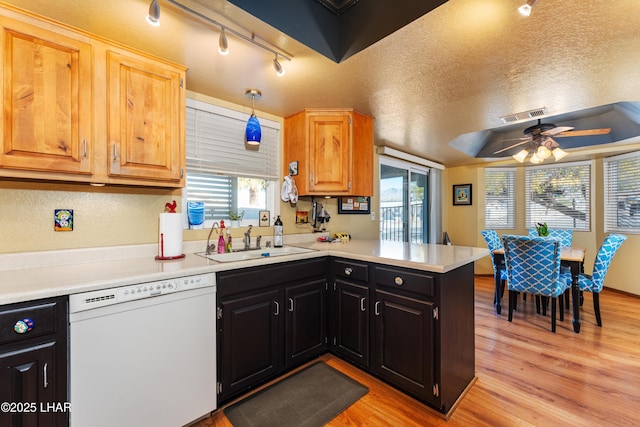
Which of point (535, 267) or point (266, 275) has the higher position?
point (266, 275)

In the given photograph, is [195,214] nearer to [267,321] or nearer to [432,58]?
[267,321]

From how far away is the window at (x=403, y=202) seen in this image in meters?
4.18

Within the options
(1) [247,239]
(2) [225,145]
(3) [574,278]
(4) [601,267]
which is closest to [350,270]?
(1) [247,239]

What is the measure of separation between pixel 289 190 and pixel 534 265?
269cm

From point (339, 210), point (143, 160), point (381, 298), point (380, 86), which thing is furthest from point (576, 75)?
point (143, 160)

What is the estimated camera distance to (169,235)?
178 cm

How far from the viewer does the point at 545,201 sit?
472cm

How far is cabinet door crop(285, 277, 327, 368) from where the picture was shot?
1973 mm

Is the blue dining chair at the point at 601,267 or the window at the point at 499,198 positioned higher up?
the window at the point at 499,198

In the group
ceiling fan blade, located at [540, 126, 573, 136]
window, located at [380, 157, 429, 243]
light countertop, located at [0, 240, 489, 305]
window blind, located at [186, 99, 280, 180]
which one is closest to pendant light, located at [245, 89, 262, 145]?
window blind, located at [186, 99, 280, 180]

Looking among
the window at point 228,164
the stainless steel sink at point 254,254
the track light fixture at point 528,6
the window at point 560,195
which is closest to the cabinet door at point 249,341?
the stainless steel sink at point 254,254

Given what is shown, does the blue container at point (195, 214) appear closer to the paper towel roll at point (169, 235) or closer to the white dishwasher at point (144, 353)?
the paper towel roll at point (169, 235)

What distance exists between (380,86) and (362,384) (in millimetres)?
2233

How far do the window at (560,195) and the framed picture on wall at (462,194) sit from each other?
0.95 meters
